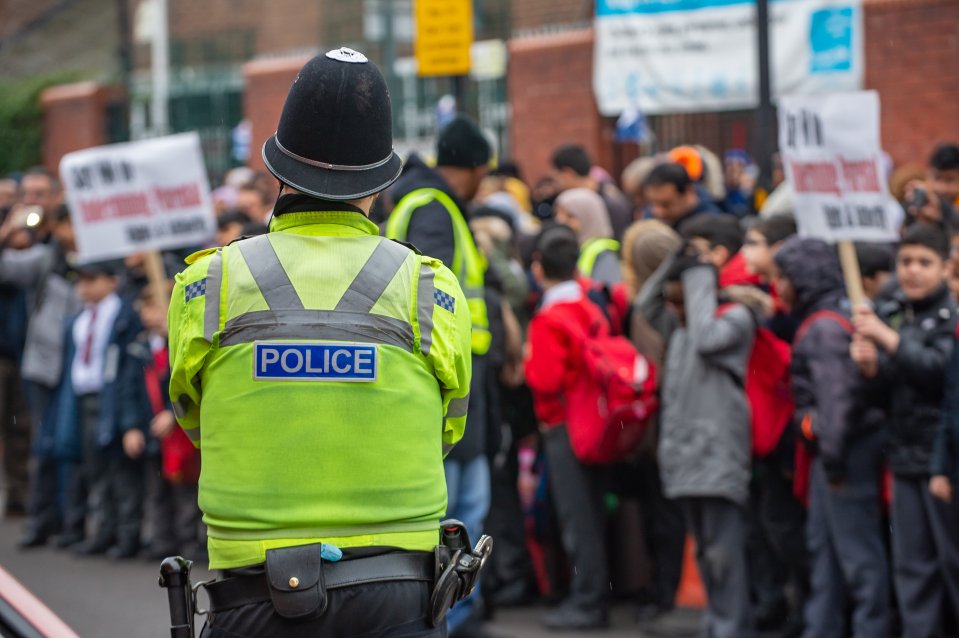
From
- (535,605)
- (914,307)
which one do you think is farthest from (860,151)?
(535,605)

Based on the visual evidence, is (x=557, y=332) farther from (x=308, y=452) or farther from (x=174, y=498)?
(x=308, y=452)

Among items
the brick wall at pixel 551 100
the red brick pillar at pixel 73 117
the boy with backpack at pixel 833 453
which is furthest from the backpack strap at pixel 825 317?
the red brick pillar at pixel 73 117

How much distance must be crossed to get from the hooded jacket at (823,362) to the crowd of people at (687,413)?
10 millimetres

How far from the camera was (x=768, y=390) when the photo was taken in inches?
298

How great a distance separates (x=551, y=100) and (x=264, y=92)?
5.35 m

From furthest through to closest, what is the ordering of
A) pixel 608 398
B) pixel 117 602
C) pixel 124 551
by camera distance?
pixel 124 551 < pixel 117 602 < pixel 608 398

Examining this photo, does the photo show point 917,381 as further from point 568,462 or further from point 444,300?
point 444,300

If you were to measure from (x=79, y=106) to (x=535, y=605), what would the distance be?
17.5 meters

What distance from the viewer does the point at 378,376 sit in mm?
3492

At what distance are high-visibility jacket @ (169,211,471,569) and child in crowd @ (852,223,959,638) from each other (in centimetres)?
361

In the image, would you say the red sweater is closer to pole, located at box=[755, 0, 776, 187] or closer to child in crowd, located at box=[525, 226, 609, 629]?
child in crowd, located at box=[525, 226, 609, 629]

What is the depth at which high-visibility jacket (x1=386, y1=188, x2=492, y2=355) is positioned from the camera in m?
6.64

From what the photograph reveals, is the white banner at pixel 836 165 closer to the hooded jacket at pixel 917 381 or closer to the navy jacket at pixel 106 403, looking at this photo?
the hooded jacket at pixel 917 381

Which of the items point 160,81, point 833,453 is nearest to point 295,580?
point 833,453
